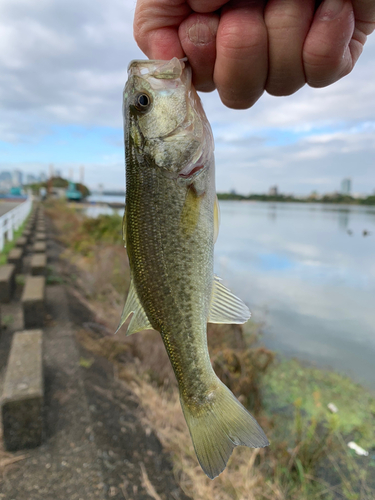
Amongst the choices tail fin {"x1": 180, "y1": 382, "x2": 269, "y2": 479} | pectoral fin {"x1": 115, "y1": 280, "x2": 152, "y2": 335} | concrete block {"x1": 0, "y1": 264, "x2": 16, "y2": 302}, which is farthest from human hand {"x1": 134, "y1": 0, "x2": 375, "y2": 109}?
concrete block {"x1": 0, "y1": 264, "x2": 16, "y2": 302}

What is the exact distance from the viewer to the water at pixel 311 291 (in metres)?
8.24

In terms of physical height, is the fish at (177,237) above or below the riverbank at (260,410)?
above

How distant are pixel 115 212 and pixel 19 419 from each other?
11823 millimetres

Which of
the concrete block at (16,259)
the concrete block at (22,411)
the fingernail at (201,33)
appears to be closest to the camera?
Result: the fingernail at (201,33)

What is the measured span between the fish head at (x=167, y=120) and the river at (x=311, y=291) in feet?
23.3

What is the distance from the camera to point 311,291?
12.3 meters

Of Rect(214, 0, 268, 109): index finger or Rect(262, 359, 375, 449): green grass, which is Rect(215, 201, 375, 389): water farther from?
Rect(214, 0, 268, 109): index finger

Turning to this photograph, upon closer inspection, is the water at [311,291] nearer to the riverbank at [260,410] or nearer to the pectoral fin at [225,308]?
the riverbank at [260,410]

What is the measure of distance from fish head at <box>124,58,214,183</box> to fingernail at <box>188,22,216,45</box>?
13cm

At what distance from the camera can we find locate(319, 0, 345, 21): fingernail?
124cm

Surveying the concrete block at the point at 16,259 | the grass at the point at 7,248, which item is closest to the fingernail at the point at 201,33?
the concrete block at the point at 16,259

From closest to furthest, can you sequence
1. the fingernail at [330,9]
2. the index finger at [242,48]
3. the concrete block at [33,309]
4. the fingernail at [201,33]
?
the fingernail at [330,9], the index finger at [242,48], the fingernail at [201,33], the concrete block at [33,309]

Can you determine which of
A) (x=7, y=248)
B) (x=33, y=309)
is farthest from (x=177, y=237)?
(x=7, y=248)

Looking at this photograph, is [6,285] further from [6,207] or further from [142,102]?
Result: [6,207]
